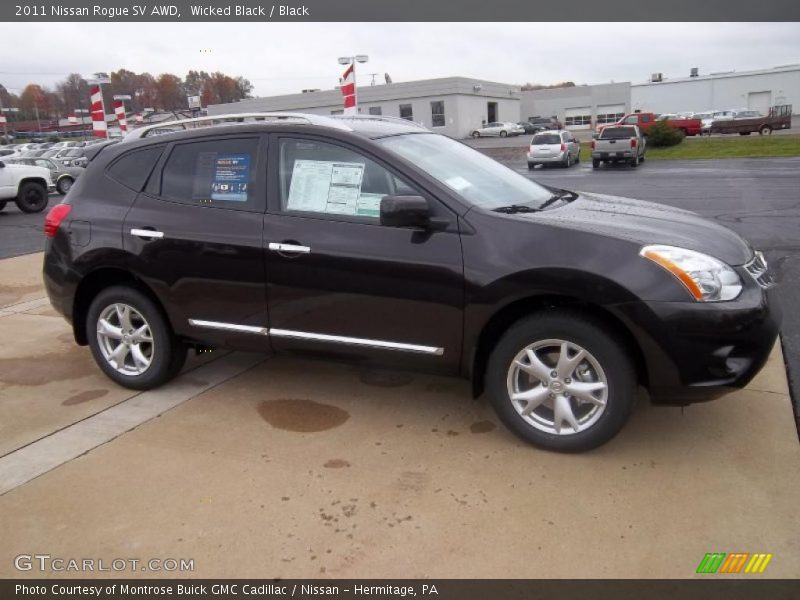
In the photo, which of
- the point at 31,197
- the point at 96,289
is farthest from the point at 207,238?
the point at 31,197

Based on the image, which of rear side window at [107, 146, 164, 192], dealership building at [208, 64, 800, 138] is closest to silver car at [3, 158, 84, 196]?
rear side window at [107, 146, 164, 192]

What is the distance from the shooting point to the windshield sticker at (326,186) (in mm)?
3807

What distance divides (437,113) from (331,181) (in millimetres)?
62621

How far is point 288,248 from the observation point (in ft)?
12.6

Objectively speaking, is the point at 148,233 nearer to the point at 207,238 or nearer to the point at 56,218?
the point at 207,238

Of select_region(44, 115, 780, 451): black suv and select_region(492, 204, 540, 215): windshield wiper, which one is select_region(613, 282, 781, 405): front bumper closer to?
select_region(44, 115, 780, 451): black suv

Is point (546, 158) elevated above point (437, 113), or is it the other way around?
point (437, 113)

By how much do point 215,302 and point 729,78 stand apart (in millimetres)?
88064

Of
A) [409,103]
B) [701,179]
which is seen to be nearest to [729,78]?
[409,103]

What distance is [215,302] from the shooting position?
414cm

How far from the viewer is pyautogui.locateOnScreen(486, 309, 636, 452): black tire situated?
3.27m

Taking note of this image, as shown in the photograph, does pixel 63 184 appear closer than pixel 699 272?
No

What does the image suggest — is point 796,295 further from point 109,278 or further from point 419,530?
point 109,278
